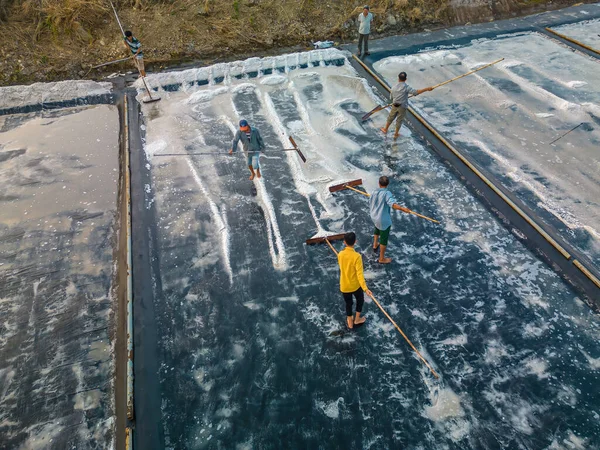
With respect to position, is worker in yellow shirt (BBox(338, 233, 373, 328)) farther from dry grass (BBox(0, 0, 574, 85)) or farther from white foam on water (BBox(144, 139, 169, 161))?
dry grass (BBox(0, 0, 574, 85))

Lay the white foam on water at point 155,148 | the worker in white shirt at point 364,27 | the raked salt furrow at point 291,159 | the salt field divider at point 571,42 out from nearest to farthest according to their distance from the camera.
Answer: the raked salt furrow at point 291,159 < the white foam on water at point 155,148 < the worker in white shirt at point 364,27 < the salt field divider at point 571,42

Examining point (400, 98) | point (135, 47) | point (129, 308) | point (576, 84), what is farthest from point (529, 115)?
point (135, 47)

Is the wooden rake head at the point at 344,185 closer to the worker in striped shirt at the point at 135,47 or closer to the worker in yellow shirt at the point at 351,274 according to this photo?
the worker in yellow shirt at the point at 351,274

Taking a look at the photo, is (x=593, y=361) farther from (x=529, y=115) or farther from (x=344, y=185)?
(x=529, y=115)

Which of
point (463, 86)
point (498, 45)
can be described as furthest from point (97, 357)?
point (498, 45)

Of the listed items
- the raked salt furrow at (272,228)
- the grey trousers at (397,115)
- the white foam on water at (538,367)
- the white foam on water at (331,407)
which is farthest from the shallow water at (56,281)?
the grey trousers at (397,115)

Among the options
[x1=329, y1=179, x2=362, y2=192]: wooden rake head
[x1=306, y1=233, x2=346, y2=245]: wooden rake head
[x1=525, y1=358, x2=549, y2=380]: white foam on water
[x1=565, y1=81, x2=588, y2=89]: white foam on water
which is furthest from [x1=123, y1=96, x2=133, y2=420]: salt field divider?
[x1=565, y1=81, x2=588, y2=89]: white foam on water

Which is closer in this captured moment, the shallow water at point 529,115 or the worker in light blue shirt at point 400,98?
the shallow water at point 529,115

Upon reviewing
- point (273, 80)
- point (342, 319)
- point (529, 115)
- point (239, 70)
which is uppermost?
point (239, 70)
